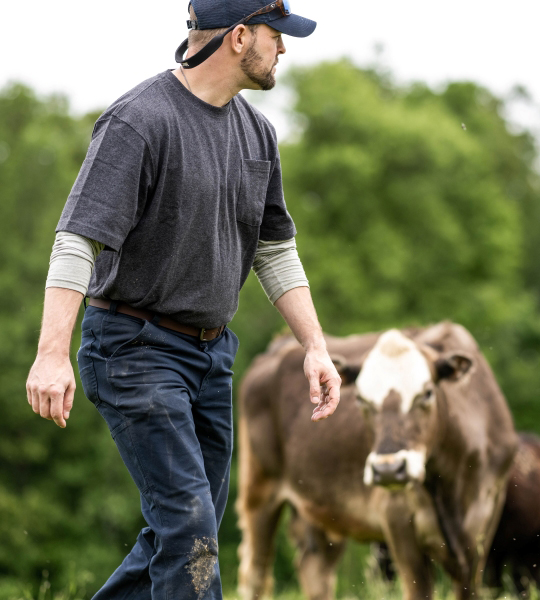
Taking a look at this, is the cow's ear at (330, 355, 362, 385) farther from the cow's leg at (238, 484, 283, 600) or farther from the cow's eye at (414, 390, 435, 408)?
the cow's leg at (238, 484, 283, 600)

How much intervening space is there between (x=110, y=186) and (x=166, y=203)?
23 cm

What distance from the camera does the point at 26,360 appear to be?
812 inches

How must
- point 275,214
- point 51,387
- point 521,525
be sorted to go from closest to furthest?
1. point 51,387
2. point 275,214
3. point 521,525

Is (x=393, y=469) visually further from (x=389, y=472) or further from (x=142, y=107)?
(x=142, y=107)

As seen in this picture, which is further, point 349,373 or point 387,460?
point 349,373

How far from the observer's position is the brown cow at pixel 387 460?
21.5ft

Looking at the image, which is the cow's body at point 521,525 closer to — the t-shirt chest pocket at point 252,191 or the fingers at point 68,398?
the t-shirt chest pocket at point 252,191

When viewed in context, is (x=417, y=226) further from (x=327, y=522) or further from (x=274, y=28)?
(x=274, y=28)

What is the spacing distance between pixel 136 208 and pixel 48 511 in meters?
18.8

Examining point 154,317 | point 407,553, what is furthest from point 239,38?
point 407,553

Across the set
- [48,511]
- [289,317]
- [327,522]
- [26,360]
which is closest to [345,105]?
[26,360]

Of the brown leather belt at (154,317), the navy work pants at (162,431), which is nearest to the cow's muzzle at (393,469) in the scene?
the navy work pants at (162,431)

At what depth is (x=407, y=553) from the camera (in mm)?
6613

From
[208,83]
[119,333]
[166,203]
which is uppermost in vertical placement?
[208,83]
